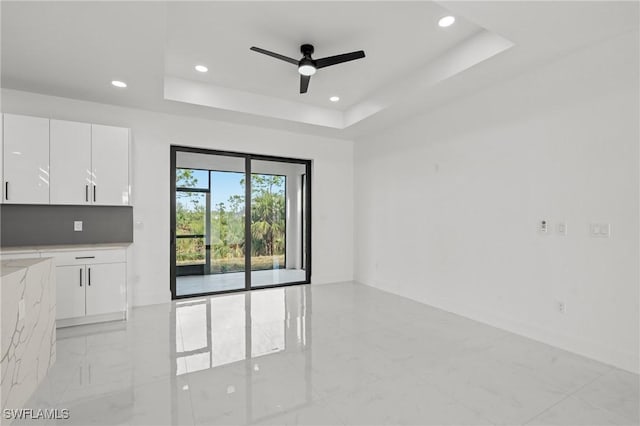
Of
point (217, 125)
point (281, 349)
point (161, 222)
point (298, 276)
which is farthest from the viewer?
point (298, 276)

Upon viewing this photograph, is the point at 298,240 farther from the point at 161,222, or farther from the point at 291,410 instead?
the point at 291,410

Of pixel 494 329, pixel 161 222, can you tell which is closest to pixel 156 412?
pixel 161 222

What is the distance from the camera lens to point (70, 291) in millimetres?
3396

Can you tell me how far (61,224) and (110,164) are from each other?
1009 millimetres

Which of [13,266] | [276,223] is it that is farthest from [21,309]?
[276,223]

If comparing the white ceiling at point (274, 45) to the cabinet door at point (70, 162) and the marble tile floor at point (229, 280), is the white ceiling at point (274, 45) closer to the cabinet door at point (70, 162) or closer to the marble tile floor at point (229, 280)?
the cabinet door at point (70, 162)

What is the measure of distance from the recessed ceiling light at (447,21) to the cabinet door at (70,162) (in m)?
4.02

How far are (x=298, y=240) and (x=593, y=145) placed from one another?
4318 millimetres

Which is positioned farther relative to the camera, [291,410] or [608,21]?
[608,21]

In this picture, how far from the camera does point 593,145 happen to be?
2.73 m

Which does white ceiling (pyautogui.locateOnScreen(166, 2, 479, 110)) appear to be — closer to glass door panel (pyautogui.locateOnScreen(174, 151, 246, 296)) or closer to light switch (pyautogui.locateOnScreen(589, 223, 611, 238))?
glass door panel (pyautogui.locateOnScreen(174, 151, 246, 296))

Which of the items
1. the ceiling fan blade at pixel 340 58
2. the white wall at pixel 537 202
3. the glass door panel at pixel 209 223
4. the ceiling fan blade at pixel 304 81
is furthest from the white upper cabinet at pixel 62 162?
the white wall at pixel 537 202

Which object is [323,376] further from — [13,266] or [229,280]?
[229,280]

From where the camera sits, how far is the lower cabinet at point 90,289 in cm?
337
